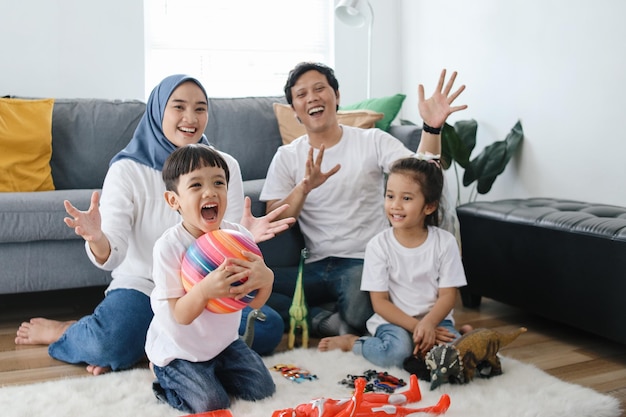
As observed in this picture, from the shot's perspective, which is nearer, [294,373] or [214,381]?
[214,381]

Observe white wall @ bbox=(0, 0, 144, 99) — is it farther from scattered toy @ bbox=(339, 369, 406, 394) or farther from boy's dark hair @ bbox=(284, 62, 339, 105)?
scattered toy @ bbox=(339, 369, 406, 394)

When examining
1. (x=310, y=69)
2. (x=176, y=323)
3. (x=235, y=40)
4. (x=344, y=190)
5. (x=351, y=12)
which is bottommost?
(x=176, y=323)

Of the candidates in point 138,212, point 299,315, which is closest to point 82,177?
point 138,212

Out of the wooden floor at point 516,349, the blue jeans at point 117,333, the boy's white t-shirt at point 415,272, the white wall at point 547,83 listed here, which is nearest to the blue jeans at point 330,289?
the boy's white t-shirt at point 415,272

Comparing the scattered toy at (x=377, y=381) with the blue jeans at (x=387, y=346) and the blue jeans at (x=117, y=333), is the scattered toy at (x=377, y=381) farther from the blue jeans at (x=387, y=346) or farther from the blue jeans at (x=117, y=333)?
the blue jeans at (x=117, y=333)

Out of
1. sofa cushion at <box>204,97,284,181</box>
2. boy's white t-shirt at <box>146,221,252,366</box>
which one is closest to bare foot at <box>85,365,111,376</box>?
boy's white t-shirt at <box>146,221,252,366</box>

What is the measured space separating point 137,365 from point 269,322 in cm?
45

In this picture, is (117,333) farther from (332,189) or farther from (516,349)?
(516,349)

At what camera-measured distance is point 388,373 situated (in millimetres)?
2172

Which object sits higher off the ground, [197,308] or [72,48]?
[72,48]

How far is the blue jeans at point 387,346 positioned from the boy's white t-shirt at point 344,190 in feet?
1.36

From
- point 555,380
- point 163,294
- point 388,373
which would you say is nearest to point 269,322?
point 388,373

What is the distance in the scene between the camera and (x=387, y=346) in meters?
2.25

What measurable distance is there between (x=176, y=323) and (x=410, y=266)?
89 centimetres
